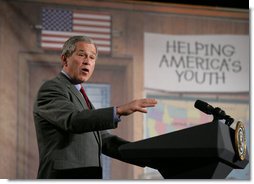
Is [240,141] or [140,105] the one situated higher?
[140,105]

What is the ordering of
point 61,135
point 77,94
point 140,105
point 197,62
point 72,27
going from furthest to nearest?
1. point 197,62
2. point 72,27
3. point 77,94
4. point 61,135
5. point 140,105

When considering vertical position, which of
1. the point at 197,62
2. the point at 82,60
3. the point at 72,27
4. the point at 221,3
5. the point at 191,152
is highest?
the point at 221,3

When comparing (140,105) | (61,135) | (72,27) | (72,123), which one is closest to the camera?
(140,105)

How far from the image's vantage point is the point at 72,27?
13.6ft

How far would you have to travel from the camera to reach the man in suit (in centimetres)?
184

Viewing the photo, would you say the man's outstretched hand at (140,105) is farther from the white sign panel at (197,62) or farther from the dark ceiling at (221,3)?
the dark ceiling at (221,3)

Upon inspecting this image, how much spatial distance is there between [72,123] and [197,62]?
8.62 feet

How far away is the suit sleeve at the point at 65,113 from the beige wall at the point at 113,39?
1952 millimetres

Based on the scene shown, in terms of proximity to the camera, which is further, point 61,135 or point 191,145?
point 61,135

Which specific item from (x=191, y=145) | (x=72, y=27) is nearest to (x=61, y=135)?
(x=191, y=145)

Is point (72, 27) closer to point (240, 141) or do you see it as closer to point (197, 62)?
point (197, 62)

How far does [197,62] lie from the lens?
436 cm

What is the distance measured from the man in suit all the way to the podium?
127 millimetres

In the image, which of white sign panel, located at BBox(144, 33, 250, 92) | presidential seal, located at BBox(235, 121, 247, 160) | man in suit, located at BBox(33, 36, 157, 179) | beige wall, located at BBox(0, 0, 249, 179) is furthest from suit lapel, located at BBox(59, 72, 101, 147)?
white sign panel, located at BBox(144, 33, 250, 92)
